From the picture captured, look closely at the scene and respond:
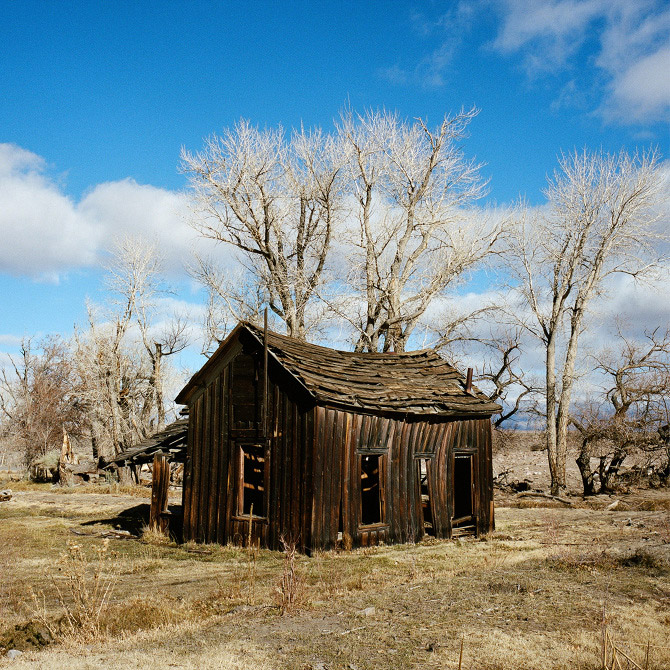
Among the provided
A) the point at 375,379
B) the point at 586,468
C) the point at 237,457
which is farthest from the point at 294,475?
the point at 586,468

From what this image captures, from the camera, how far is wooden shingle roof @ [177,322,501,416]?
14141mm

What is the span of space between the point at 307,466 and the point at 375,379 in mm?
3419

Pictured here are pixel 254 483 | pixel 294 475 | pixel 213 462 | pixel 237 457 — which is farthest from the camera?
pixel 254 483

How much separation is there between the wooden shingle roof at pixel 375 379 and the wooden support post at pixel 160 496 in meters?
2.23

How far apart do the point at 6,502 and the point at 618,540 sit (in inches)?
899

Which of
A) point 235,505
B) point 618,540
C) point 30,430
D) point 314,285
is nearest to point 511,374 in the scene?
point 314,285

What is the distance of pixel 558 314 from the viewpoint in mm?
28281

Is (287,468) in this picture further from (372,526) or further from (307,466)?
(372,526)

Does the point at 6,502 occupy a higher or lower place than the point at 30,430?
lower

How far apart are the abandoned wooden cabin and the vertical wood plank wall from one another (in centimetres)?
2

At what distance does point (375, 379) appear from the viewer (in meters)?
15.9

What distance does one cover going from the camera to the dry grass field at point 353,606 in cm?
651

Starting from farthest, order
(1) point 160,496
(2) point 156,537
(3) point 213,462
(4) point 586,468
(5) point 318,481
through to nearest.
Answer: (4) point 586,468
(1) point 160,496
(2) point 156,537
(3) point 213,462
(5) point 318,481

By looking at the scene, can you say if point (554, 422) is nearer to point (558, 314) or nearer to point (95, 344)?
point (558, 314)
